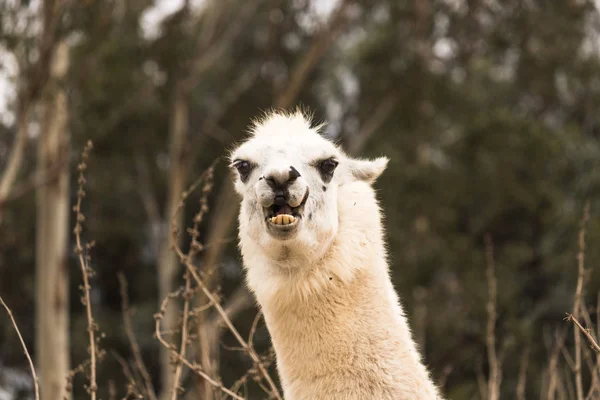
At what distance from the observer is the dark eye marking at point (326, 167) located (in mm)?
4809

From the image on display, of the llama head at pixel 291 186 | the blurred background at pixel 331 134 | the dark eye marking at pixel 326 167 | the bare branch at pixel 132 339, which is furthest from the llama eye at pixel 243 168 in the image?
the blurred background at pixel 331 134

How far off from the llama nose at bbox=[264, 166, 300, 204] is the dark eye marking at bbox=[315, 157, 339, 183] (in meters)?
0.43

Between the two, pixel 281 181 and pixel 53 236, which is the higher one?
pixel 53 236

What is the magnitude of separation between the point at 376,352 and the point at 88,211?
21515mm

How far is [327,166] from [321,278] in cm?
66

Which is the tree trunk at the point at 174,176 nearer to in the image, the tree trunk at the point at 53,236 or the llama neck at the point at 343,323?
the tree trunk at the point at 53,236

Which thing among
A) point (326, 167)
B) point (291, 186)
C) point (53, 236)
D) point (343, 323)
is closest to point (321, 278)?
point (343, 323)

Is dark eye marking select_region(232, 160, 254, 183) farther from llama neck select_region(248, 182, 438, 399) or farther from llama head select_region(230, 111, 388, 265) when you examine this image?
llama neck select_region(248, 182, 438, 399)

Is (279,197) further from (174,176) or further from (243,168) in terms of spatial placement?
(174,176)

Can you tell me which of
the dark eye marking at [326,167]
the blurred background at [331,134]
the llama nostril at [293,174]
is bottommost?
the llama nostril at [293,174]

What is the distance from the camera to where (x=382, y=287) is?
4551 millimetres

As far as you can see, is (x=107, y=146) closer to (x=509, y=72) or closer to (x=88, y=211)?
(x=88, y=211)

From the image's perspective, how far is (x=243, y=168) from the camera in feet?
16.2

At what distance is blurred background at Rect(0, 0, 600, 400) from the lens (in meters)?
17.4
